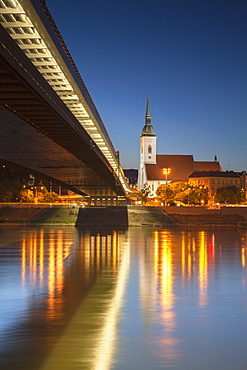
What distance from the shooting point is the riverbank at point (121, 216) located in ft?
268

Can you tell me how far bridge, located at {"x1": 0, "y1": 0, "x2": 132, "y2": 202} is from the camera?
1698 centimetres

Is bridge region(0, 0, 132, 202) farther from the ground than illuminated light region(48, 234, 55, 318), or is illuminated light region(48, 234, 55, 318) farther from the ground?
bridge region(0, 0, 132, 202)

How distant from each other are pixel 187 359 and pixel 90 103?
34.6m

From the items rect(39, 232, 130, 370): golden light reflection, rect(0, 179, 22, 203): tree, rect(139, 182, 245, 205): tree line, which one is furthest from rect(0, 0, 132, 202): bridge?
rect(139, 182, 245, 205): tree line

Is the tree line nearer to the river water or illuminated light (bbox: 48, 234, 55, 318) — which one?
illuminated light (bbox: 48, 234, 55, 318)

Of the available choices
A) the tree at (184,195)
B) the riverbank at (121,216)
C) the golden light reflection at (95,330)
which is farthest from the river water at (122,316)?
the tree at (184,195)

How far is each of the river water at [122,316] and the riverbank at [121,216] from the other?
57.8 meters

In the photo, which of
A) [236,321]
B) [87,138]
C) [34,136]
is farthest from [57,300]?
[87,138]

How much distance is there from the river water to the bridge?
6.28m

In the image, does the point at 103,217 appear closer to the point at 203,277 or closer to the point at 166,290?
the point at 203,277

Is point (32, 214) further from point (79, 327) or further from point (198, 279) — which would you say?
point (79, 327)

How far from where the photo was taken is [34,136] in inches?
1362

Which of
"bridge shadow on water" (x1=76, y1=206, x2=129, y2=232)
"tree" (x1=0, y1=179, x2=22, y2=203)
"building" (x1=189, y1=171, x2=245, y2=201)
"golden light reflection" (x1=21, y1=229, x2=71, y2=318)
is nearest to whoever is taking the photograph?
"golden light reflection" (x1=21, y1=229, x2=71, y2=318)

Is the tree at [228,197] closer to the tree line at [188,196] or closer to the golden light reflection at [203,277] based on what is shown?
the tree line at [188,196]
